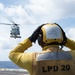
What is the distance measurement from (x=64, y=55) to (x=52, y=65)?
205mm

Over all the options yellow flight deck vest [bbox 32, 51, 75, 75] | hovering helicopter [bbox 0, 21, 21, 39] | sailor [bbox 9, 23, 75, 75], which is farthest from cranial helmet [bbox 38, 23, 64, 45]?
hovering helicopter [bbox 0, 21, 21, 39]

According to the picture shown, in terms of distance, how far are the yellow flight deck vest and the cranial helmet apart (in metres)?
0.15

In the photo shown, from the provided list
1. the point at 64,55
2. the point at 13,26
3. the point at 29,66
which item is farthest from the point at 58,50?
the point at 13,26

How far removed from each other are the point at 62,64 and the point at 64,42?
0.32m

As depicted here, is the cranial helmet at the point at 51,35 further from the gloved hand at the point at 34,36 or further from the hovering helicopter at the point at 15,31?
the hovering helicopter at the point at 15,31

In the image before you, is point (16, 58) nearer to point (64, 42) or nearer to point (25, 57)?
point (25, 57)

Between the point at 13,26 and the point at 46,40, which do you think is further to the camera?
the point at 13,26

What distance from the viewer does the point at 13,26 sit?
9631 centimetres

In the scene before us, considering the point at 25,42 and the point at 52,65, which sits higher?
the point at 25,42

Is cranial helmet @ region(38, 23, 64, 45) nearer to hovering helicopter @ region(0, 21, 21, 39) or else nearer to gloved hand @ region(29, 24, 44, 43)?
gloved hand @ region(29, 24, 44, 43)

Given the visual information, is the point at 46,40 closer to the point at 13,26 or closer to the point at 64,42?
the point at 64,42

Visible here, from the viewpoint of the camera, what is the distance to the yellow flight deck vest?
15.1 ft

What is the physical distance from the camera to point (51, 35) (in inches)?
181

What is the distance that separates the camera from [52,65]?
15.1ft
